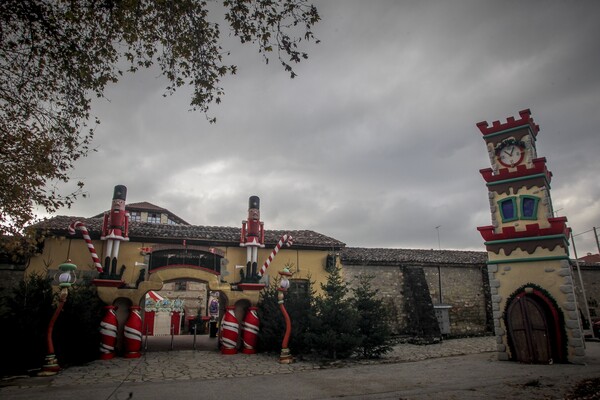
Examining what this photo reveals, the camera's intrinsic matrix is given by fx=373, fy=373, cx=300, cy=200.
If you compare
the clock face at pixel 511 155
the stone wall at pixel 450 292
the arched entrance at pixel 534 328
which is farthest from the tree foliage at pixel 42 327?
the clock face at pixel 511 155

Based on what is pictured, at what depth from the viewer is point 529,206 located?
11.0 m

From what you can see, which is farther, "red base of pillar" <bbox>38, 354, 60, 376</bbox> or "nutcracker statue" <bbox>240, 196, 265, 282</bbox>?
"nutcracker statue" <bbox>240, 196, 265, 282</bbox>

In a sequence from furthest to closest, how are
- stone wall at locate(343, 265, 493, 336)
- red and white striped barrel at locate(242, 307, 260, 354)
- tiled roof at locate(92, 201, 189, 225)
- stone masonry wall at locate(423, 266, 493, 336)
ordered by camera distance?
tiled roof at locate(92, 201, 189, 225) < stone masonry wall at locate(423, 266, 493, 336) < stone wall at locate(343, 265, 493, 336) < red and white striped barrel at locate(242, 307, 260, 354)

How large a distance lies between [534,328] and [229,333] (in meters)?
9.06

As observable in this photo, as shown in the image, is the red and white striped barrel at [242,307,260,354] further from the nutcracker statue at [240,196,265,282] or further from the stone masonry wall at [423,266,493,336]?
the stone masonry wall at [423,266,493,336]

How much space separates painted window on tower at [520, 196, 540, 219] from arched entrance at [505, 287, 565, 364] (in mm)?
2124

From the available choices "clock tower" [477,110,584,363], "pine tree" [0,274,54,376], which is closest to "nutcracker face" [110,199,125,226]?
"pine tree" [0,274,54,376]

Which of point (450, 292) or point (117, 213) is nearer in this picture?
point (117, 213)

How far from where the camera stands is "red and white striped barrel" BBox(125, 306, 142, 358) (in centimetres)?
1153

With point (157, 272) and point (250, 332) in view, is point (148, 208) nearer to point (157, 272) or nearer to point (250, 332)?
point (157, 272)

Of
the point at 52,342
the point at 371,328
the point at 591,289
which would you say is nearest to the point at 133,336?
the point at 52,342

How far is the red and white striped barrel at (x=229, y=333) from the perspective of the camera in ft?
40.6

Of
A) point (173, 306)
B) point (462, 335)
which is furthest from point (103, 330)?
point (462, 335)

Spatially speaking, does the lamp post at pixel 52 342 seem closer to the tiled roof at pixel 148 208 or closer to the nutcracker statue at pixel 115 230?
the nutcracker statue at pixel 115 230
